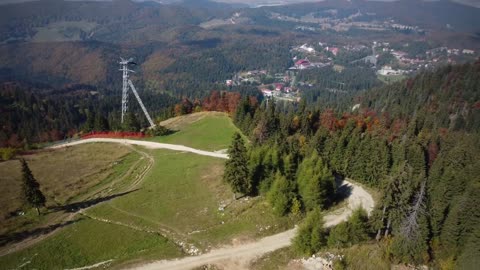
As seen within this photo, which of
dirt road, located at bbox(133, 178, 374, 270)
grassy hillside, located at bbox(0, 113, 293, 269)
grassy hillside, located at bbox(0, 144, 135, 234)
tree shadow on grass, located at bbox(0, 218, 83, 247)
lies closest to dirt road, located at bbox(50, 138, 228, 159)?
grassy hillside, located at bbox(0, 144, 135, 234)

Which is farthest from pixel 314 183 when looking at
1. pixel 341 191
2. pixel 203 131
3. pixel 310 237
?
pixel 203 131

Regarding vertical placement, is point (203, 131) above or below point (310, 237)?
below

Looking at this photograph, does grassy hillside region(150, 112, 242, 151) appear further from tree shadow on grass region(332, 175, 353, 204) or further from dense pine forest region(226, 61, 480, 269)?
tree shadow on grass region(332, 175, 353, 204)

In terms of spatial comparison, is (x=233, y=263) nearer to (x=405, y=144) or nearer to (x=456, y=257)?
(x=456, y=257)

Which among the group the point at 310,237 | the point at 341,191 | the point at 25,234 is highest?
the point at 310,237

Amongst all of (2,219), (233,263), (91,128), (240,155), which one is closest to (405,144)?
(240,155)

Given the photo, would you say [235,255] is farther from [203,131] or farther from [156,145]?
[203,131]

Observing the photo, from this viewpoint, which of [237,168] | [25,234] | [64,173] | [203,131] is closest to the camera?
[25,234]

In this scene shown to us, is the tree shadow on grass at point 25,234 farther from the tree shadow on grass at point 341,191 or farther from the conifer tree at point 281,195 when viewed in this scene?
the tree shadow on grass at point 341,191

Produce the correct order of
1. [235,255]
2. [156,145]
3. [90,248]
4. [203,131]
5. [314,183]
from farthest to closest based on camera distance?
[203,131] → [156,145] → [314,183] → [90,248] → [235,255]
